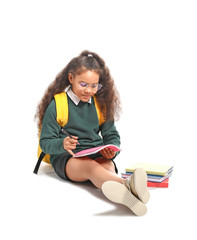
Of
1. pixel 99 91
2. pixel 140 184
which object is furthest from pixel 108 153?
pixel 140 184

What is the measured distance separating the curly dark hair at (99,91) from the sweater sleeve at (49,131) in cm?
12

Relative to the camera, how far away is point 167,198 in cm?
240

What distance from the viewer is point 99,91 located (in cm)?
282

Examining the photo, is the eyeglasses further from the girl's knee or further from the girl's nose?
the girl's knee

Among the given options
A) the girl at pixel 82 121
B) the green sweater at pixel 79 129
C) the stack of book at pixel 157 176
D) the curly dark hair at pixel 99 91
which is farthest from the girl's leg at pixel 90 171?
the curly dark hair at pixel 99 91

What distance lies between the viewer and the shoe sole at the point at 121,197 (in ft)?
6.89

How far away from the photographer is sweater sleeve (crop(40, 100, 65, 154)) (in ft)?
8.52

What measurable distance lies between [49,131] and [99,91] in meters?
0.48

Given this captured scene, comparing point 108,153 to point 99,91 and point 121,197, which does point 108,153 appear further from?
point 121,197

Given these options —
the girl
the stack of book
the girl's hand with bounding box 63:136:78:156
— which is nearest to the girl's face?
the girl

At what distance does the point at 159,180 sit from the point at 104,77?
804 mm

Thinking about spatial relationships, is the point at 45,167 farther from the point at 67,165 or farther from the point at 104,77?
the point at 104,77

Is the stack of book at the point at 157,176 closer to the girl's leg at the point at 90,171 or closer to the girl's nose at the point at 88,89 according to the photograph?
the girl's leg at the point at 90,171

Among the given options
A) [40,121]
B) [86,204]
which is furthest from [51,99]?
[86,204]
